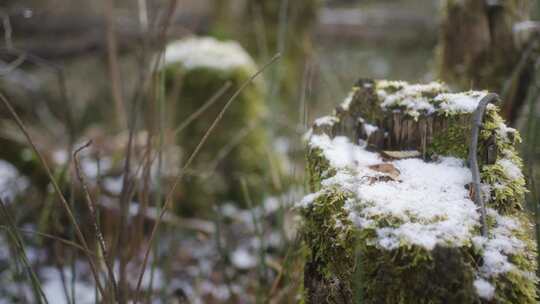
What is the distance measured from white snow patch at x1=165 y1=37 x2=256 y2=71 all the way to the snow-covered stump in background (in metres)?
2.11

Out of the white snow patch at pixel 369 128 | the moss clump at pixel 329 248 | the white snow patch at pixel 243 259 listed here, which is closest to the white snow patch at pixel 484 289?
the moss clump at pixel 329 248

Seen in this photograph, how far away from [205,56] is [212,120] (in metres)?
0.53

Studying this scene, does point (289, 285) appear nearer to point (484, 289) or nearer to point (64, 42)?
point (484, 289)

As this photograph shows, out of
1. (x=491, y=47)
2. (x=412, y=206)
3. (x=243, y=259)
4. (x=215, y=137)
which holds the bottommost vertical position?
(x=243, y=259)

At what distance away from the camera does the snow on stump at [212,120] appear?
3.12 m

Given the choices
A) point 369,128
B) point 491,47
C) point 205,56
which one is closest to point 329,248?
point 369,128

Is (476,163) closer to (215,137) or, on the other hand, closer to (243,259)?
(243,259)

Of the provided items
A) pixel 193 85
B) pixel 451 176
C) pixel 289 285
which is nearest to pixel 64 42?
pixel 193 85

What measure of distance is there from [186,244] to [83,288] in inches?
29.5

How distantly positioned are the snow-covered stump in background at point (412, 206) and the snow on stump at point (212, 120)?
1990 mm

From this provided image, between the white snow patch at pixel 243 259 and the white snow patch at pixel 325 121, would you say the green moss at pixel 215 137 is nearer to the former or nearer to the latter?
the white snow patch at pixel 243 259

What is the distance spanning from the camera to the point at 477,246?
724 mm

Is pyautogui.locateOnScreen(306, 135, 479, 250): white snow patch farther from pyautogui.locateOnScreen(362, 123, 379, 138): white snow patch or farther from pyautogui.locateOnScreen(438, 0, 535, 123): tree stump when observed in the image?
pyautogui.locateOnScreen(438, 0, 535, 123): tree stump

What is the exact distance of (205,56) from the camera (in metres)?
3.21
